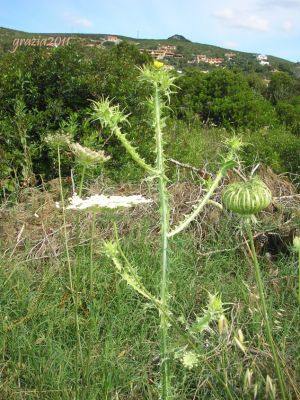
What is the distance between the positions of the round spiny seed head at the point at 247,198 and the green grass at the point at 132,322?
65 cm

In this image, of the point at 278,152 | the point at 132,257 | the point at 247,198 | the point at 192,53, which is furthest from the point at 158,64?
the point at 192,53

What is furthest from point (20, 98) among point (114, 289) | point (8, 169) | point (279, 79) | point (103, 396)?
point (279, 79)

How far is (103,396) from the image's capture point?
8.23ft

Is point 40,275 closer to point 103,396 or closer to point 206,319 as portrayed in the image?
point 103,396

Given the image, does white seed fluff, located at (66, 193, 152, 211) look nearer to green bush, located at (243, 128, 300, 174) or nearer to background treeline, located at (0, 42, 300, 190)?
background treeline, located at (0, 42, 300, 190)

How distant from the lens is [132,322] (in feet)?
10.6

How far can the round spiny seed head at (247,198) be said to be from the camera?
1531mm

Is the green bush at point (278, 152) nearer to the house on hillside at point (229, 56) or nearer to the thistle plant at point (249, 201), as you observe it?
the thistle plant at point (249, 201)

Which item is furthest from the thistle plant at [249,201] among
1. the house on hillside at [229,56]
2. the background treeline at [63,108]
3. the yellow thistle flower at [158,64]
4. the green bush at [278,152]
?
the house on hillside at [229,56]

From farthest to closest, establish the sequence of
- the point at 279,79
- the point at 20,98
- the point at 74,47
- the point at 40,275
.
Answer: the point at 279,79 < the point at 74,47 < the point at 20,98 < the point at 40,275

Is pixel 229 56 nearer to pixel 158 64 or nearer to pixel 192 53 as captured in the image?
pixel 192 53

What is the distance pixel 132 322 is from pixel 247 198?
1829 mm

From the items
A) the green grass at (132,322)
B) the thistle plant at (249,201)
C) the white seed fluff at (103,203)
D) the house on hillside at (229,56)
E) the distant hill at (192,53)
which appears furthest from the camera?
the house on hillside at (229,56)

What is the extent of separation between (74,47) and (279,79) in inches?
768
